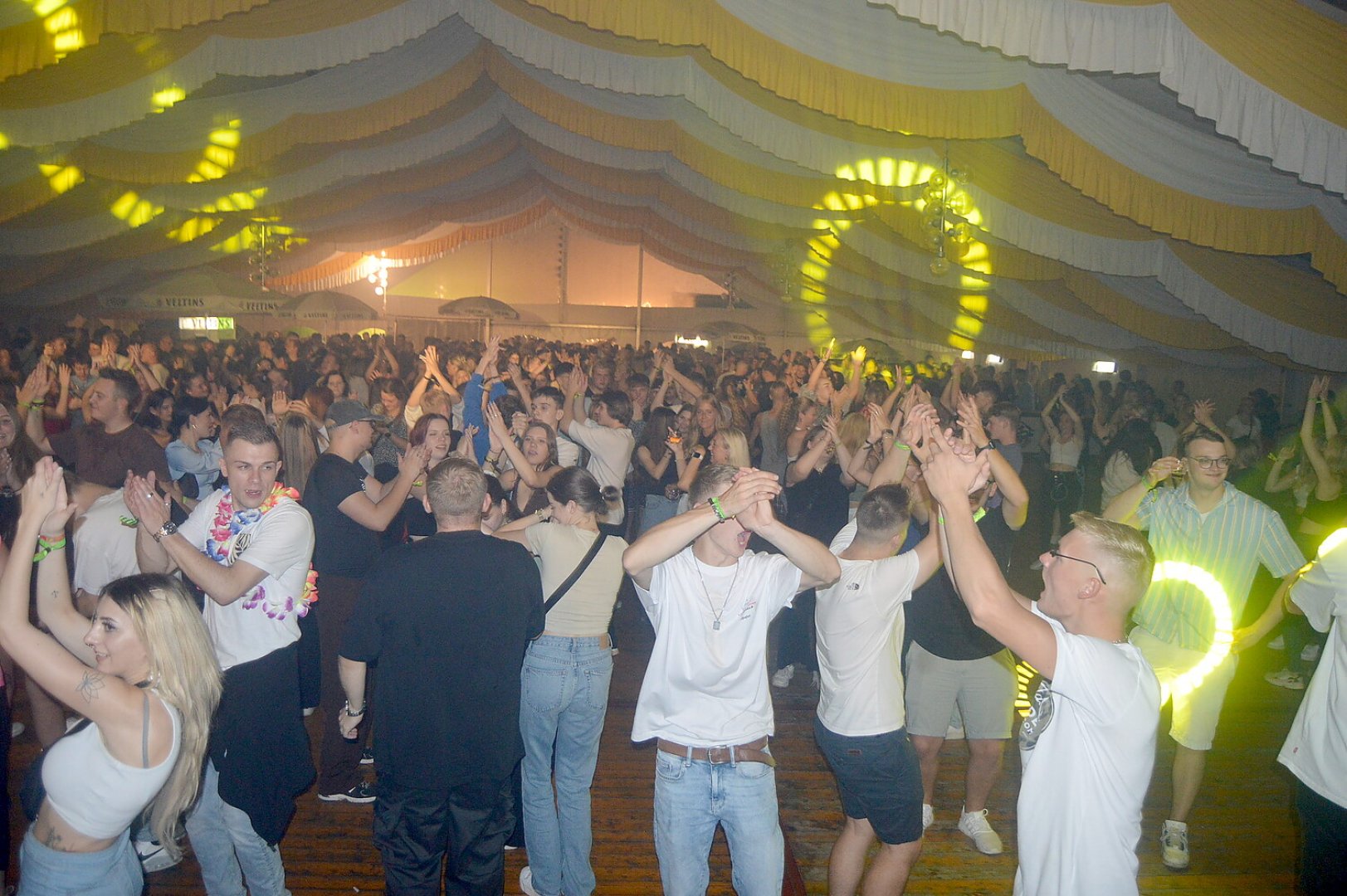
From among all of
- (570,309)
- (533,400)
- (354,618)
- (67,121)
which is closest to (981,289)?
(533,400)

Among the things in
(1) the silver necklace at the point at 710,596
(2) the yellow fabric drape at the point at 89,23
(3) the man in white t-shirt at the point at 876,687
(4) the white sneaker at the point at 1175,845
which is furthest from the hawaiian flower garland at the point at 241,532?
(2) the yellow fabric drape at the point at 89,23

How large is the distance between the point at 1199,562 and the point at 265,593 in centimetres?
357

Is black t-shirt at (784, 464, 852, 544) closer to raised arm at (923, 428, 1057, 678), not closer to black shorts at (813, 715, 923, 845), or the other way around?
black shorts at (813, 715, 923, 845)

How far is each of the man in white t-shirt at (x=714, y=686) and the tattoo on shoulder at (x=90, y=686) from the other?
1365 millimetres

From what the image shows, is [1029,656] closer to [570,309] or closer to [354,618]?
[354,618]

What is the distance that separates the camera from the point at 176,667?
2.34m

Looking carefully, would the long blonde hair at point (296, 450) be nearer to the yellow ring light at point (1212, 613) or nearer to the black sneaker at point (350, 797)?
the black sneaker at point (350, 797)

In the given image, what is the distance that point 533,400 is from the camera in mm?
5352

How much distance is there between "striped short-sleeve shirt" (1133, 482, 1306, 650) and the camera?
3.59m

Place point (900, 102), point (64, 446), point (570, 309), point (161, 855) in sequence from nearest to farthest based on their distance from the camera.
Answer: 1. point (161, 855)
2. point (64, 446)
3. point (900, 102)
4. point (570, 309)

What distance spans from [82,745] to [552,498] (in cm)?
156

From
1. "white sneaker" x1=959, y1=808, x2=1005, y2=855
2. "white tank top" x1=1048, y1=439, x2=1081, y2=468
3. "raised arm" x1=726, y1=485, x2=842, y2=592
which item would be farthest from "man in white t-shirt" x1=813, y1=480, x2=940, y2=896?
"white tank top" x1=1048, y1=439, x2=1081, y2=468

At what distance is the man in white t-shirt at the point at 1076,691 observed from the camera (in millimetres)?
2172

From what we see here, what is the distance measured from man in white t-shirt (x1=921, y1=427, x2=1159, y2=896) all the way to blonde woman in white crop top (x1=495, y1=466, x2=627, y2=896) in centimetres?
138
